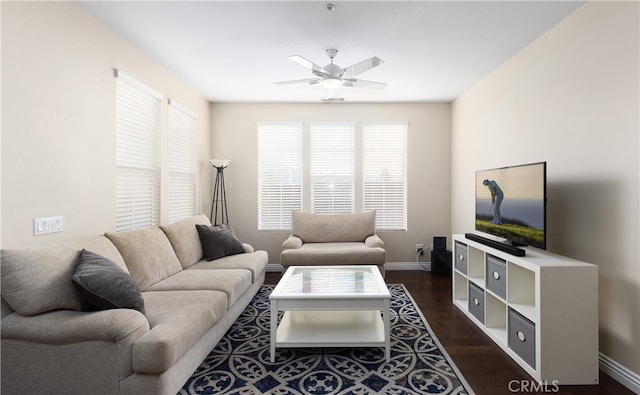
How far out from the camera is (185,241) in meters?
3.46

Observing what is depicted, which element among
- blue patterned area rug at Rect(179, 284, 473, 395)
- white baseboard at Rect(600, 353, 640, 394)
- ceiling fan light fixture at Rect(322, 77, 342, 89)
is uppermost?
ceiling fan light fixture at Rect(322, 77, 342, 89)

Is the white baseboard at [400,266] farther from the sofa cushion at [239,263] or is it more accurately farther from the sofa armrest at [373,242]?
the sofa cushion at [239,263]

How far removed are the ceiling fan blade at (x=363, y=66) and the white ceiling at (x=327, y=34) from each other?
0.83 feet

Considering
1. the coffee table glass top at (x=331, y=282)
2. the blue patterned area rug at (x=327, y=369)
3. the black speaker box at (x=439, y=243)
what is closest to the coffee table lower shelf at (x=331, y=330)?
the blue patterned area rug at (x=327, y=369)

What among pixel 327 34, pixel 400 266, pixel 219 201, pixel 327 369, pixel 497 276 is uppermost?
pixel 327 34

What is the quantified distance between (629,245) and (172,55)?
Result: 4.15 metres

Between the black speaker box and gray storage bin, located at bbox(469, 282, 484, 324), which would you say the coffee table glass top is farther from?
the black speaker box

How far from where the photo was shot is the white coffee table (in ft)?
7.85

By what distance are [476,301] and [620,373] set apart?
107cm

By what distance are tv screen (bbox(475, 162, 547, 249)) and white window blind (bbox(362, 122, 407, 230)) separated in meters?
1.84

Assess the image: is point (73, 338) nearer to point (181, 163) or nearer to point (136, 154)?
point (136, 154)

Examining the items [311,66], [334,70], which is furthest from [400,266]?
[311,66]

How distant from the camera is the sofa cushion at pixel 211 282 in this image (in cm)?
268

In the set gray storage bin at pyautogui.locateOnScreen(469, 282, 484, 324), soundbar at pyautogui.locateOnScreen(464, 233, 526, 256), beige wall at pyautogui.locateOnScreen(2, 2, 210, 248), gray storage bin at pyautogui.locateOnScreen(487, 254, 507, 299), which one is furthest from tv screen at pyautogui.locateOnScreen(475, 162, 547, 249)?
beige wall at pyautogui.locateOnScreen(2, 2, 210, 248)
